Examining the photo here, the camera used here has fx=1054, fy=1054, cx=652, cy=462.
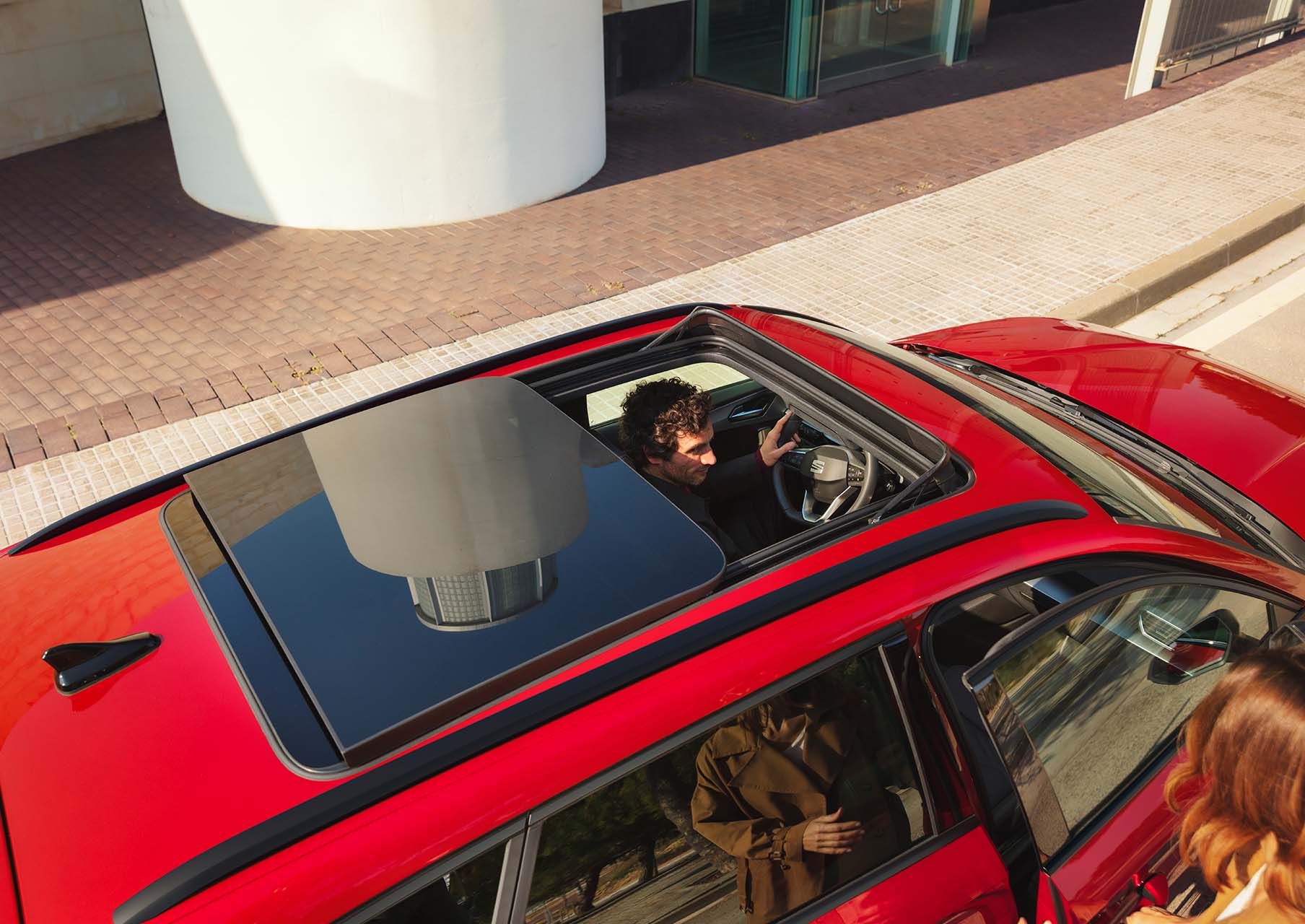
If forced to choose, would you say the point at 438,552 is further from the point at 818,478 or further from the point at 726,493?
the point at 818,478

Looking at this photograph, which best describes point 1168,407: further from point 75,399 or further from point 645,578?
point 75,399

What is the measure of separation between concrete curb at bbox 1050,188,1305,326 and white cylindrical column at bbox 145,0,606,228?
4477mm

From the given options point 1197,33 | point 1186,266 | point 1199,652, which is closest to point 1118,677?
point 1199,652

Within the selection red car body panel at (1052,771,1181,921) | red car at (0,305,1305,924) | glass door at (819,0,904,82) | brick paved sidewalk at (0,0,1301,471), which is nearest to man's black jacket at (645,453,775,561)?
red car at (0,305,1305,924)

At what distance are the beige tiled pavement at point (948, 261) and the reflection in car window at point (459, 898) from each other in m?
4.20

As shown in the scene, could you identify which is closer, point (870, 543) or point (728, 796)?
point (728, 796)

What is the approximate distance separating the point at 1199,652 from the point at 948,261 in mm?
5472

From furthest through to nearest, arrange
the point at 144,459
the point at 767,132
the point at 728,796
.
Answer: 1. the point at 767,132
2. the point at 144,459
3. the point at 728,796

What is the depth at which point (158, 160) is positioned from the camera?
1016cm

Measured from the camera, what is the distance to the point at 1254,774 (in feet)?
6.87

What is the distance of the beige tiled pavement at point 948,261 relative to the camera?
571 cm

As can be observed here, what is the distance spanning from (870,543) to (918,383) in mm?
952

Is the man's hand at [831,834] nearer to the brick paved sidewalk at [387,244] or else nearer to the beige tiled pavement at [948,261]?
the beige tiled pavement at [948,261]

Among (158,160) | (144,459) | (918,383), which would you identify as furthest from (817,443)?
A: (158,160)
